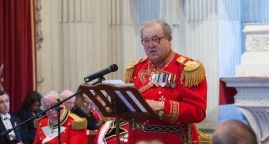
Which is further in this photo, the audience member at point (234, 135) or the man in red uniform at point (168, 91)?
the man in red uniform at point (168, 91)

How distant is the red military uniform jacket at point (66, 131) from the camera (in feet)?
20.2

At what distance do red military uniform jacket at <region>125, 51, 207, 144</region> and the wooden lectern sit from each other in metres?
0.17

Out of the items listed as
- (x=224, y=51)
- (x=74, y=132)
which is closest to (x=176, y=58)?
(x=74, y=132)

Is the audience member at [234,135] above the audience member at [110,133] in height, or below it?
above

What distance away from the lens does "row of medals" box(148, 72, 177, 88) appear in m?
4.24

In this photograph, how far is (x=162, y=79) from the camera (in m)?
4.26

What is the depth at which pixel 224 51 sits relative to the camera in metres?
9.22

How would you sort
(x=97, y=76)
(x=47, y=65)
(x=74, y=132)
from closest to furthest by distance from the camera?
1. (x=97, y=76)
2. (x=74, y=132)
3. (x=47, y=65)

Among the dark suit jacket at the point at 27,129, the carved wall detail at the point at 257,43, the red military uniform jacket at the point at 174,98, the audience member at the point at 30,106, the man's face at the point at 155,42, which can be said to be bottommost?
the dark suit jacket at the point at 27,129

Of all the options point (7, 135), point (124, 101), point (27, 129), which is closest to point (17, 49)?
point (27, 129)

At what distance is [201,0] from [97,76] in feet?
16.4

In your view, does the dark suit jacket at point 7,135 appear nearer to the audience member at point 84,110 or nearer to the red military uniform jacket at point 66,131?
the audience member at point 84,110

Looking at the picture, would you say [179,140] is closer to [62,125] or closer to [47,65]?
[62,125]

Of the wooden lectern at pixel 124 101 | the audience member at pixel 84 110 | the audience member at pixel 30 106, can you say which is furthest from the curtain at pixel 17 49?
the wooden lectern at pixel 124 101
